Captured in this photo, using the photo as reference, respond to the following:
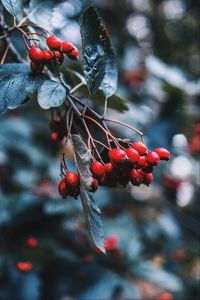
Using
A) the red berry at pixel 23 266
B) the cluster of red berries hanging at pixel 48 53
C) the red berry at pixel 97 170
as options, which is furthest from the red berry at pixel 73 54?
the red berry at pixel 23 266

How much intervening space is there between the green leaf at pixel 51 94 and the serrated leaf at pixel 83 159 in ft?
0.27

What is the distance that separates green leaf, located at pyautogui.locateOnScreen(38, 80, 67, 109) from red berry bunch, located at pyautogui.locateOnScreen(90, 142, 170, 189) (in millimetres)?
145

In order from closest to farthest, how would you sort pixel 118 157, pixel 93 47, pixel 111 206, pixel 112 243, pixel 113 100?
pixel 118 157, pixel 93 47, pixel 113 100, pixel 112 243, pixel 111 206

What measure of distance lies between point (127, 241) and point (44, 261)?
46 cm

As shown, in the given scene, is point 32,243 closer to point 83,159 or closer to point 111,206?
point 111,206

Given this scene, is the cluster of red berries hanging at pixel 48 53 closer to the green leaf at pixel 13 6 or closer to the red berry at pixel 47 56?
the red berry at pixel 47 56

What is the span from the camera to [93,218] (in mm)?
782

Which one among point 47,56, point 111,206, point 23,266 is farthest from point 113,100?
point 111,206

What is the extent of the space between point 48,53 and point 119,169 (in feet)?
0.89

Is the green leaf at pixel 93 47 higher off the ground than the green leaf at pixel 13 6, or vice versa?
the green leaf at pixel 13 6

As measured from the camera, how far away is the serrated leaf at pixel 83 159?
0.77m

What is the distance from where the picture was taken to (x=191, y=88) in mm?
2457

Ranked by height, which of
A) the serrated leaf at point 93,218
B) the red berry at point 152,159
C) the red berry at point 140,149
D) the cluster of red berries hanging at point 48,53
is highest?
the cluster of red berries hanging at point 48,53

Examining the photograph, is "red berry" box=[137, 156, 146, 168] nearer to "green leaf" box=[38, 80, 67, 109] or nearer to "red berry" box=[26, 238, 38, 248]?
"green leaf" box=[38, 80, 67, 109]
